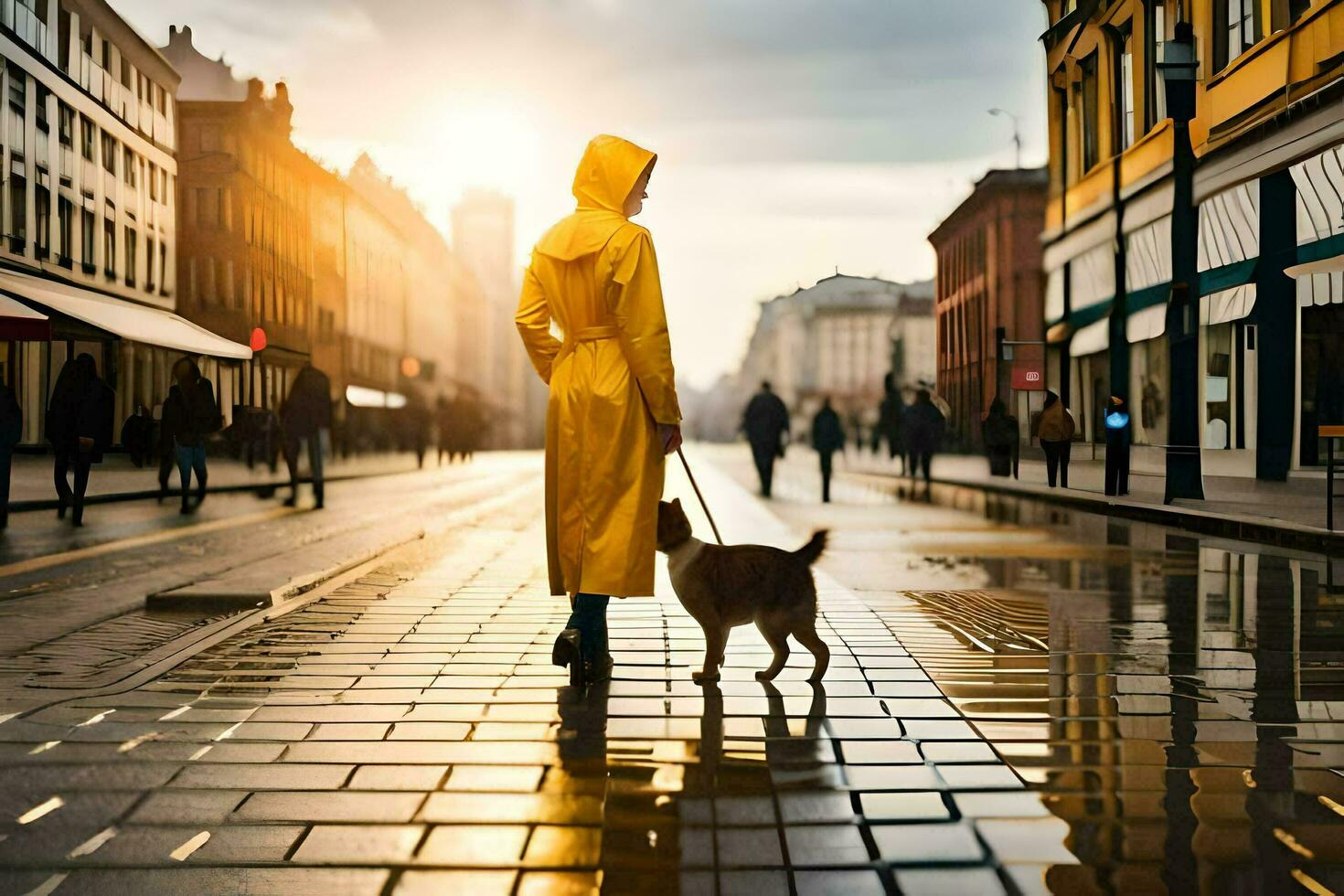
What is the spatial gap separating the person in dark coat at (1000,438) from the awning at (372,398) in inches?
308

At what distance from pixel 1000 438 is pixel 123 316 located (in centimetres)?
980

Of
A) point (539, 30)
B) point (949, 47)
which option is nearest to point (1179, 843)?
point (539, 30)

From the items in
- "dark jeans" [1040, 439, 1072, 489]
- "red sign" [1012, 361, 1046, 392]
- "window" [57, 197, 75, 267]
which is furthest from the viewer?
"dark jeans" [1040, 439, 1072, 489]

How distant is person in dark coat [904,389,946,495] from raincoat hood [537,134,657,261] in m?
12.6

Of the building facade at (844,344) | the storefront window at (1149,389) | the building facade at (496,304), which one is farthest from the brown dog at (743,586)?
the storefront window at (1149,389)

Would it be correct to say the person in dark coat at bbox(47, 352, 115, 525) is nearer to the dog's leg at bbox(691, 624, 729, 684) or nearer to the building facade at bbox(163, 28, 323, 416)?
the building facade at bbox(163, 28, 323, 416)

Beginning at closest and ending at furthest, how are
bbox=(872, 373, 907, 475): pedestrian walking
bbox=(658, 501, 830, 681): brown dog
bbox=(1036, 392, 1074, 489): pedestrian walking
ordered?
bbox=(658, 501, 830, 681): brown dog
bbox=(1036, 392, 1074, 489): pedestrian walking
bbox=(872, 373, 907, 475): pedestrian walking

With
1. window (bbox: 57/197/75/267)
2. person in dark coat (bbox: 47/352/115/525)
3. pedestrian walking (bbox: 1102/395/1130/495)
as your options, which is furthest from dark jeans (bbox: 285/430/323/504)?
pedestrian walking (bbox: 1102/395/1130/495)

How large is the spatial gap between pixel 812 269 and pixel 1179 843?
680 centimetres

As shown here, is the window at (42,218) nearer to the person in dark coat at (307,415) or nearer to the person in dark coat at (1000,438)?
the person in dark coat at (307,415)

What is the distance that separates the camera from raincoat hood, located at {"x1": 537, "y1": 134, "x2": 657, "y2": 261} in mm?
4695

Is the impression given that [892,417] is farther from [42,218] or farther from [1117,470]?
[42,218]

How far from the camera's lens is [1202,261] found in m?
15.1

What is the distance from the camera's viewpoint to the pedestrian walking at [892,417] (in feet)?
61.3
